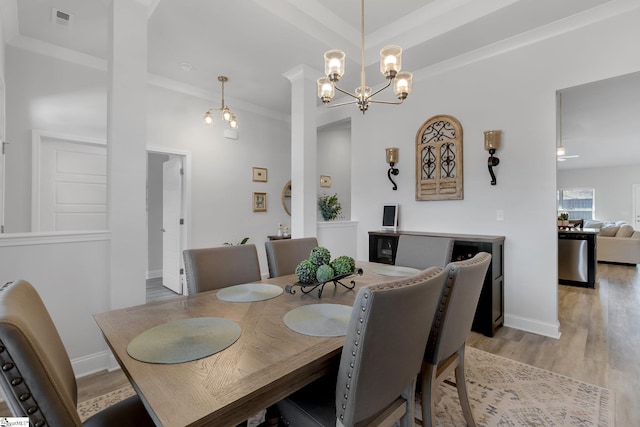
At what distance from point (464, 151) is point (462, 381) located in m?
2.43

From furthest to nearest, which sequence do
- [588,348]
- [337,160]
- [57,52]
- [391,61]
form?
[337,160] < [57,52] < [588,348] < [391,61]

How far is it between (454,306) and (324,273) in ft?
2.07

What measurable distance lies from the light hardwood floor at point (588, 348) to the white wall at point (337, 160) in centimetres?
334

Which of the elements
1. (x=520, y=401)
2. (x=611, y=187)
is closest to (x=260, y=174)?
(x=520, y=401)

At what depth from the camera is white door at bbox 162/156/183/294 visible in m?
4.17

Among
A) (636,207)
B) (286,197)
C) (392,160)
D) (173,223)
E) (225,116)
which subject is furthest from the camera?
(636,207)

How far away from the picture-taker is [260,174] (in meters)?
4.92

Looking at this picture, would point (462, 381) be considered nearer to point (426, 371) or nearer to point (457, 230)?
point (426, 371)

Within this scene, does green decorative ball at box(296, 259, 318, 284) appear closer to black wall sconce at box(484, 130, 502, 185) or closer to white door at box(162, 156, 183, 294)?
black wall sconce at box(484, 130, 502, 185)

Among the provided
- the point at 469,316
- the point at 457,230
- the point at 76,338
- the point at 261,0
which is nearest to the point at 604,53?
the point at 457,230

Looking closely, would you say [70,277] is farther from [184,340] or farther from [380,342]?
[380,342]

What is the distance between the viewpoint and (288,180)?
5355 mm

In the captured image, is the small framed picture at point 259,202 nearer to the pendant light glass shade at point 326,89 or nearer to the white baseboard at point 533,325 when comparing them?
the pendant light glass shade at point 326,89

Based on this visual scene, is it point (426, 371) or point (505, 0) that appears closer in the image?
point (426, 371)
